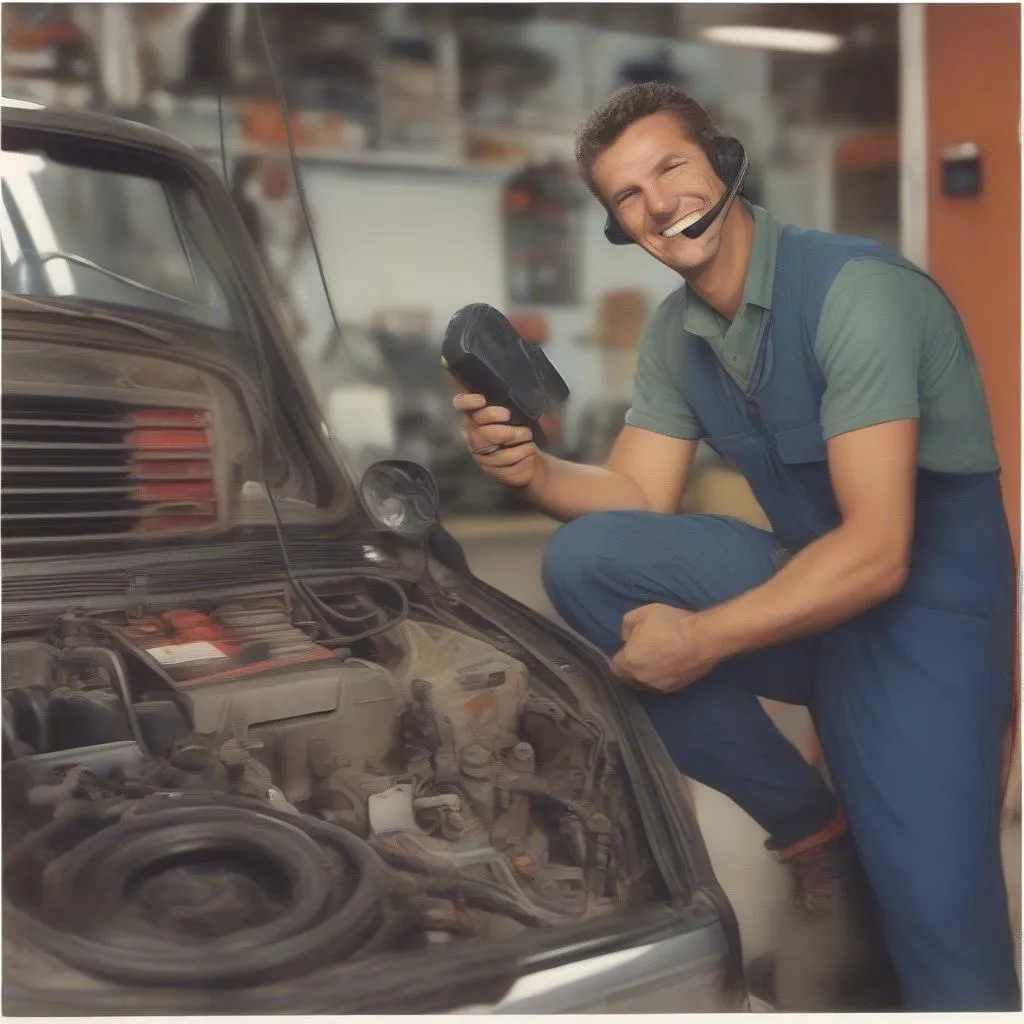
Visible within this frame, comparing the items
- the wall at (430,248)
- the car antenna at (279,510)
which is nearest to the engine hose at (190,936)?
the car antenna at (279,510)

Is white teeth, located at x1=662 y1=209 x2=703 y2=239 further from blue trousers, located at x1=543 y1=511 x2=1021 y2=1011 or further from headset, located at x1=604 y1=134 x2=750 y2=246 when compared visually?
blue trousers, located at x1=543 y1=511 x2=1021 y2=1011

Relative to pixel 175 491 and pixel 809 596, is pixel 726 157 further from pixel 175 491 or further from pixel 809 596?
pixel 175 491

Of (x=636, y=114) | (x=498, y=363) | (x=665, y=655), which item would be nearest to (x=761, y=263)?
(x=636, y=114)

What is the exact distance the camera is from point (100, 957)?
0.90 metres

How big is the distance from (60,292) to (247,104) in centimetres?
30

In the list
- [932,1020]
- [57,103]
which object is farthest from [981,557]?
[57,103]

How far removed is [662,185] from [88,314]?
25.8 inches

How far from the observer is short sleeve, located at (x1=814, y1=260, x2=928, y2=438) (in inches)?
44.5

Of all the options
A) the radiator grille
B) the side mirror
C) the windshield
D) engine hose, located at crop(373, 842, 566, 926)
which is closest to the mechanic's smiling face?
the side mirror

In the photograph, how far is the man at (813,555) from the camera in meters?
1.17

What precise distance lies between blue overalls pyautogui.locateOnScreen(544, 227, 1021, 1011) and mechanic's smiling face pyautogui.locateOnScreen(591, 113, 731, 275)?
0.34 ft

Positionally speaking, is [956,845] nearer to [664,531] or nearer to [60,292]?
[664,531]

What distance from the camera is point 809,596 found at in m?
1.17

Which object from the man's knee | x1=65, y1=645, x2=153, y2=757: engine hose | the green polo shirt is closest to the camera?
x1=65, y1=645, x2=153, y2=757: engine hose
